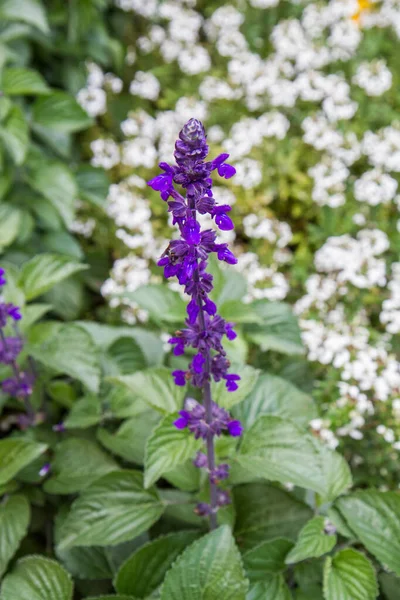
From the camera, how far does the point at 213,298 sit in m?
1.88

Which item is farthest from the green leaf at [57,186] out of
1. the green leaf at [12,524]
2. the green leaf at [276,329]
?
the green leaf at [12,524]

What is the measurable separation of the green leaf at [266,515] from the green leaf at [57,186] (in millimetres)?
1279

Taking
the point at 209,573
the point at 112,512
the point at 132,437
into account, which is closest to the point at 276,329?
the point at 132,437

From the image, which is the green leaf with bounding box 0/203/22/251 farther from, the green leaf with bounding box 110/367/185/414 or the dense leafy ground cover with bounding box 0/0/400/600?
the green leaf with bounding box 110/367/185/414

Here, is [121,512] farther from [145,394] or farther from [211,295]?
[211,295]

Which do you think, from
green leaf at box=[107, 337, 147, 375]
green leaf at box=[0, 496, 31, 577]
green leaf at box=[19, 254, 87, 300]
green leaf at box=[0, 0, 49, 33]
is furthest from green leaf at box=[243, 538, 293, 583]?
green leaf at box=[0, 0, 49, 33]

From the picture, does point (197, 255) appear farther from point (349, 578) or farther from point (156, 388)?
point (349, 578)

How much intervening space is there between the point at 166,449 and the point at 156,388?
9.7 inches

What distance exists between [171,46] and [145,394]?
265cm

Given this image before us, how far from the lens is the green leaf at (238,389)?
134 centimetres

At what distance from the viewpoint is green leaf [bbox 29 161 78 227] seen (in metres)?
2.34

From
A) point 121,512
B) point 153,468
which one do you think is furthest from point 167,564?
point 153,468

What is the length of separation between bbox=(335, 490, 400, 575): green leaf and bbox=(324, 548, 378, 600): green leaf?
5 centimetres

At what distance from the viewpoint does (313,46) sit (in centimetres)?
322
